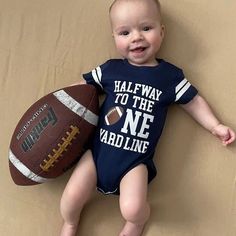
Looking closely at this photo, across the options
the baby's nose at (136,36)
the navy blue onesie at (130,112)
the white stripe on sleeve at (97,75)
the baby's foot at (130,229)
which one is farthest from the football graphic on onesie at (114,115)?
the baby's foot at (130,229)

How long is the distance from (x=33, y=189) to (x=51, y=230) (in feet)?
0.44

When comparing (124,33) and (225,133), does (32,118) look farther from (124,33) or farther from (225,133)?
(225,133)

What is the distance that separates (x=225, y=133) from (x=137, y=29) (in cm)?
40

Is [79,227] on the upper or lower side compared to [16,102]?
lower

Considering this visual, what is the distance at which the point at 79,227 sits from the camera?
1.34m

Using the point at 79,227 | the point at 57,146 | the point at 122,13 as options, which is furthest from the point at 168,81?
the point at 79,227

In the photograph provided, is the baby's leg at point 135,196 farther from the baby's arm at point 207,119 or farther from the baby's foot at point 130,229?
the baby's arm at point 207,119

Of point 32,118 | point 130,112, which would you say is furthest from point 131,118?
point 32,118

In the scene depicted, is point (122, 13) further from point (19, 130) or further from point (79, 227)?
point (79, 227)

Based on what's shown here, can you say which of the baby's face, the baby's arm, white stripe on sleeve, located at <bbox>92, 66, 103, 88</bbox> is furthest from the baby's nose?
the baby's arm

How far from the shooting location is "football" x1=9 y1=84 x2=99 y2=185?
1.22 metres

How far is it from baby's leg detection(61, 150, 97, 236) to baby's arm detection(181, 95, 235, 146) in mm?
339

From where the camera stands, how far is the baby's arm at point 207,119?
4.37 feet

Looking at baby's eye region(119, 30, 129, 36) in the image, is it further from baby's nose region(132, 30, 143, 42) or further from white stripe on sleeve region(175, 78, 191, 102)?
white stripe on sleeve region(175, 78, 191, 102)
